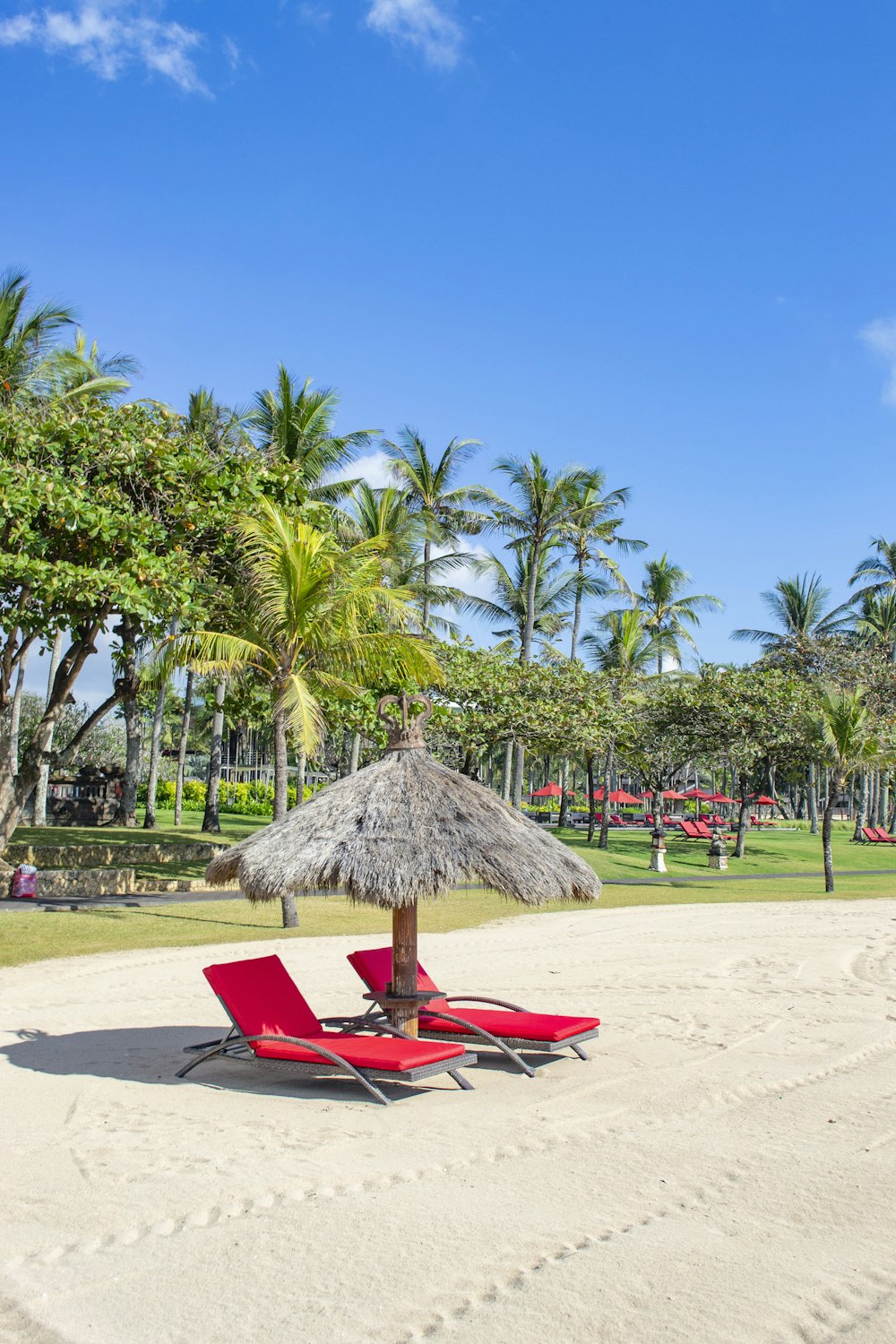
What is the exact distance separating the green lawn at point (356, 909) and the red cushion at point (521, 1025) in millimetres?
5159

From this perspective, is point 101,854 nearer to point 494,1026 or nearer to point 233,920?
point 233,920

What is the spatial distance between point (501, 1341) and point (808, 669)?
4082 cm

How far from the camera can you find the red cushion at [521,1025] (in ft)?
25.4

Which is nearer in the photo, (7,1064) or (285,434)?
(7,1064)

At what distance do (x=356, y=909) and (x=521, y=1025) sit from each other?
452 inches

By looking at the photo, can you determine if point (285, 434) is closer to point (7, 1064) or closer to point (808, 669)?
point (7, 1064)

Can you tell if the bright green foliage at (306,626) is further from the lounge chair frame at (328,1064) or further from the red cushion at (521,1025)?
the lounge chair frame at (328,1064)

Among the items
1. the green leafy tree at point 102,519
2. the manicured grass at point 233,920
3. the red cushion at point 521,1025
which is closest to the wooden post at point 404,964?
the red cushion at point 521,1025

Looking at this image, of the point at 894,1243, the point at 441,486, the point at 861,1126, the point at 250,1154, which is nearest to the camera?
the point at 894,1243

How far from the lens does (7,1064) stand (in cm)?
770

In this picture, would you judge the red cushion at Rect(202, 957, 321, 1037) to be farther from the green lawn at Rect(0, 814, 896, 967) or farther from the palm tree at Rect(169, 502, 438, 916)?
the palm tree at Rect(169, 502, 438, 916)

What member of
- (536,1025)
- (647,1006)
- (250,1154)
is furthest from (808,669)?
(250,1154)

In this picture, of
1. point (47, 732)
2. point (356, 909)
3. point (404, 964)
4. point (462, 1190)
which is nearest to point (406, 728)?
point (404, 964)

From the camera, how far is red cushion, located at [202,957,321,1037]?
290 inches
